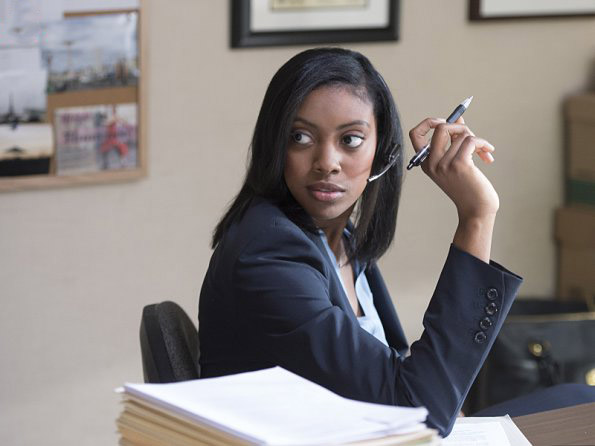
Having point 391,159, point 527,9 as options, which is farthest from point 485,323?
point 527,9

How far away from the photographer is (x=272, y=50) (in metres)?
3.40

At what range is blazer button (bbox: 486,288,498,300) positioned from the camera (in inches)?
62.0

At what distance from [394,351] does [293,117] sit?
41 cm

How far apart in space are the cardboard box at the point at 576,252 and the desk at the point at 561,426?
2.36 meters

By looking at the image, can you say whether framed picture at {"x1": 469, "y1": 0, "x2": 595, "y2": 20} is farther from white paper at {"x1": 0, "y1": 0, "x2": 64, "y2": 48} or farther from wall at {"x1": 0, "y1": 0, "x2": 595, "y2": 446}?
white paper at {"x1": 0, "y1": 0, "x2": 64, "y2": 48}

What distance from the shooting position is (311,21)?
3461 mm

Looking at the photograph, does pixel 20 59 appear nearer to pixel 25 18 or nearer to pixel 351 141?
pixel 25 18

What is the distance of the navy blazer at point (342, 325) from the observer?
1550mm

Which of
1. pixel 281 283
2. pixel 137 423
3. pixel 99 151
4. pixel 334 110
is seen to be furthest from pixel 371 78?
pixel 99 151

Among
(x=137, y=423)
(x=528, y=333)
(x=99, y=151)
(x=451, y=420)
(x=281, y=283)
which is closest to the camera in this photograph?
(x=137, y=423)

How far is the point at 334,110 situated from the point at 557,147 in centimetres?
247

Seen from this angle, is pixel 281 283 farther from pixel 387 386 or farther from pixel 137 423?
pixel 137 423

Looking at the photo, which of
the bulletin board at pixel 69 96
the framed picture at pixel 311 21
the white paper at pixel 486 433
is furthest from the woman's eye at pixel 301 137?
the framed picture at pixel 311 21

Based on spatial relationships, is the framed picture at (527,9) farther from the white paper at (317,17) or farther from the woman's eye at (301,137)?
the woman's eye at (301,137)
